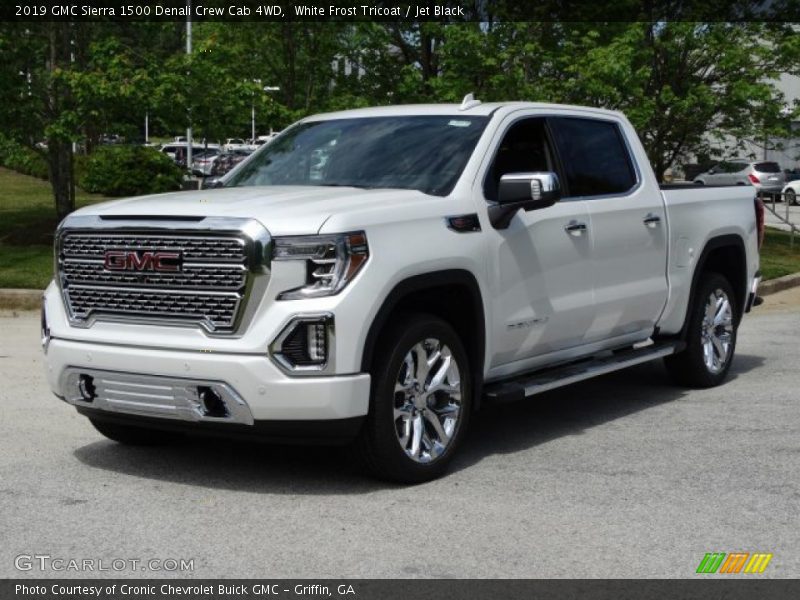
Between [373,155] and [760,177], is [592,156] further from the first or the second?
[760,177]

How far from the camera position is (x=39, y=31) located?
19.2m

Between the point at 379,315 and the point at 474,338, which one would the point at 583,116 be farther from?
the point at 379,315

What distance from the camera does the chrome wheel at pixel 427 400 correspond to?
21.6 feet

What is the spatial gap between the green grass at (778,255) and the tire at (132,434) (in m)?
10.5

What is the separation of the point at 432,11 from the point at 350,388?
52.9 feet

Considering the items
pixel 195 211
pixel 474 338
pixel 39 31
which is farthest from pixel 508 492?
pixel 39 31

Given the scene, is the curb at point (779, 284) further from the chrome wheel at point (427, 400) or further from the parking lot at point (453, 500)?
the chrome wheel at point (427, 400)

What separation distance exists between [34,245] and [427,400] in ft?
45.2

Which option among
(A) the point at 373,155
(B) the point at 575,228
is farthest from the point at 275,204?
(B) the point at 575,228

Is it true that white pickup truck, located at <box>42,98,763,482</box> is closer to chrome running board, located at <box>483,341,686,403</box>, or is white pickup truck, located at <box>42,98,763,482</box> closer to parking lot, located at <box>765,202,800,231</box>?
chrome running board, located at <box>483,341,686,403</box>

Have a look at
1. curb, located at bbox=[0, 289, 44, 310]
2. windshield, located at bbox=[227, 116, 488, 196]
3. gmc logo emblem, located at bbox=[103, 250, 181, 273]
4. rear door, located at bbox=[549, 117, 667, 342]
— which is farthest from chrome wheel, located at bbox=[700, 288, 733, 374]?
curb, located at bbox=[0, 289, 44, 310]

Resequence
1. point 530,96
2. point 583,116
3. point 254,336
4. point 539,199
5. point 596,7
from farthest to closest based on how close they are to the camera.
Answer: point 596,7 < point 530,96 < point 583,116 < point 539,199 < point 254,336

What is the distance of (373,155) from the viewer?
7.62m

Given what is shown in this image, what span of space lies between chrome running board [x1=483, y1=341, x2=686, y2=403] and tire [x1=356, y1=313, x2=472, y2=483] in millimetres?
330
